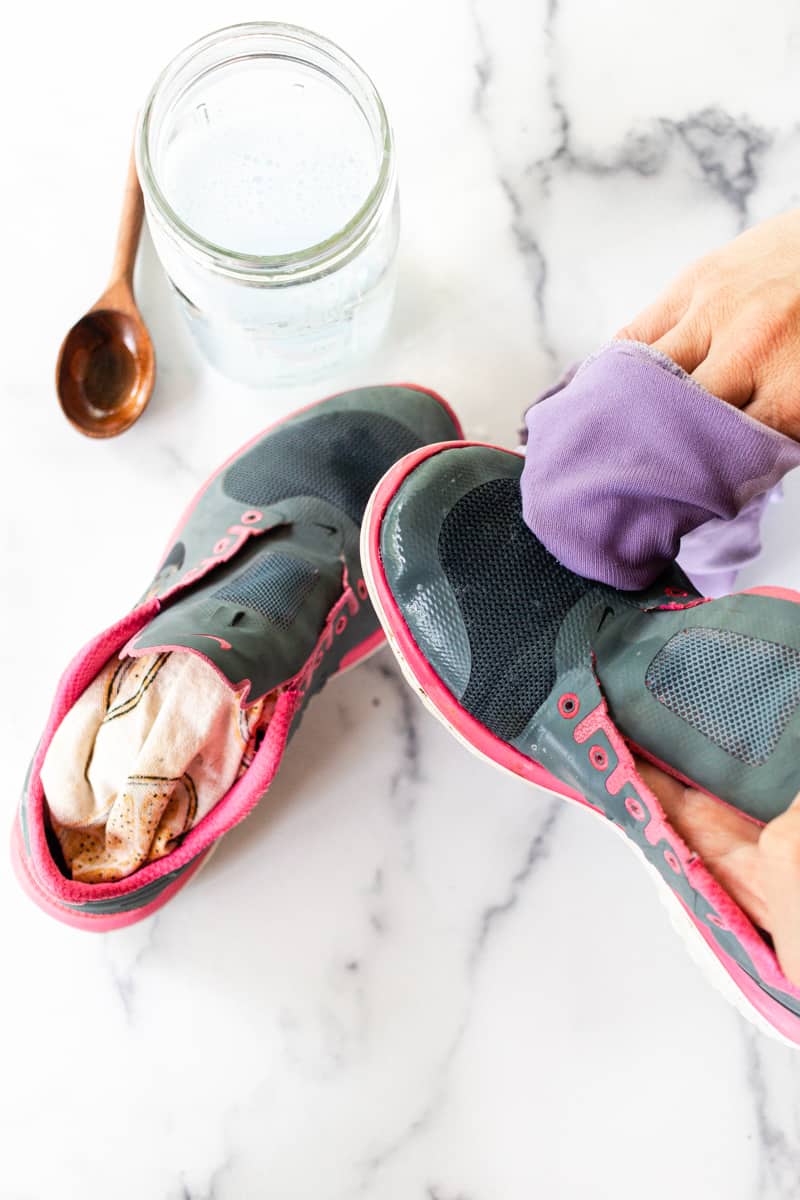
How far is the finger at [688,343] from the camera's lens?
62cm

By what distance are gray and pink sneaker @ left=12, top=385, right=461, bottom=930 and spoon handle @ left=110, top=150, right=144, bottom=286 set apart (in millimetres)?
165

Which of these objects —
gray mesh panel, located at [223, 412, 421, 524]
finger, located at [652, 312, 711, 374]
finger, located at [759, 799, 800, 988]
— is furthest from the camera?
gray mesh panel, located at [223, 412, 421, 524]

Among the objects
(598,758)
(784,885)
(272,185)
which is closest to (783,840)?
(784,885)

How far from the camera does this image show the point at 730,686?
2.02 feet

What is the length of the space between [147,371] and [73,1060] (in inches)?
21.3

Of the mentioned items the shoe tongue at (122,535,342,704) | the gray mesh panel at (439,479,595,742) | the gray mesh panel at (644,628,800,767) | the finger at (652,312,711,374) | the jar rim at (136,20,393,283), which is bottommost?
the gray mesh panel at (644,628,800,767)

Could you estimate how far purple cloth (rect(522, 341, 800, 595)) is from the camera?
1.93 feet

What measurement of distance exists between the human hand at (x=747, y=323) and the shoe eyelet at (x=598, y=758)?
22cm

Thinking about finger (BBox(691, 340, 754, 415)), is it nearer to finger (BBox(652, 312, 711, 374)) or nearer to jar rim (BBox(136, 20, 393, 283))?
finger (BBox(652, 312, 711, 374))

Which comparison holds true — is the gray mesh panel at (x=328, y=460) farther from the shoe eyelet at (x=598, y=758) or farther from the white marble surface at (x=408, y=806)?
the shoe eyelet at (x=598, y=758)

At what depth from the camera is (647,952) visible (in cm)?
80

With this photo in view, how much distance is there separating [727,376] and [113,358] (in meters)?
0.48

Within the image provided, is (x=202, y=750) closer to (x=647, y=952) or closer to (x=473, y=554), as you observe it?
(x=473, y=554)

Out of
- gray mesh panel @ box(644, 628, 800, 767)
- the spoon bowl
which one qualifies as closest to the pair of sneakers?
gray mesh panel @ box(644, 628, 800, 767)
